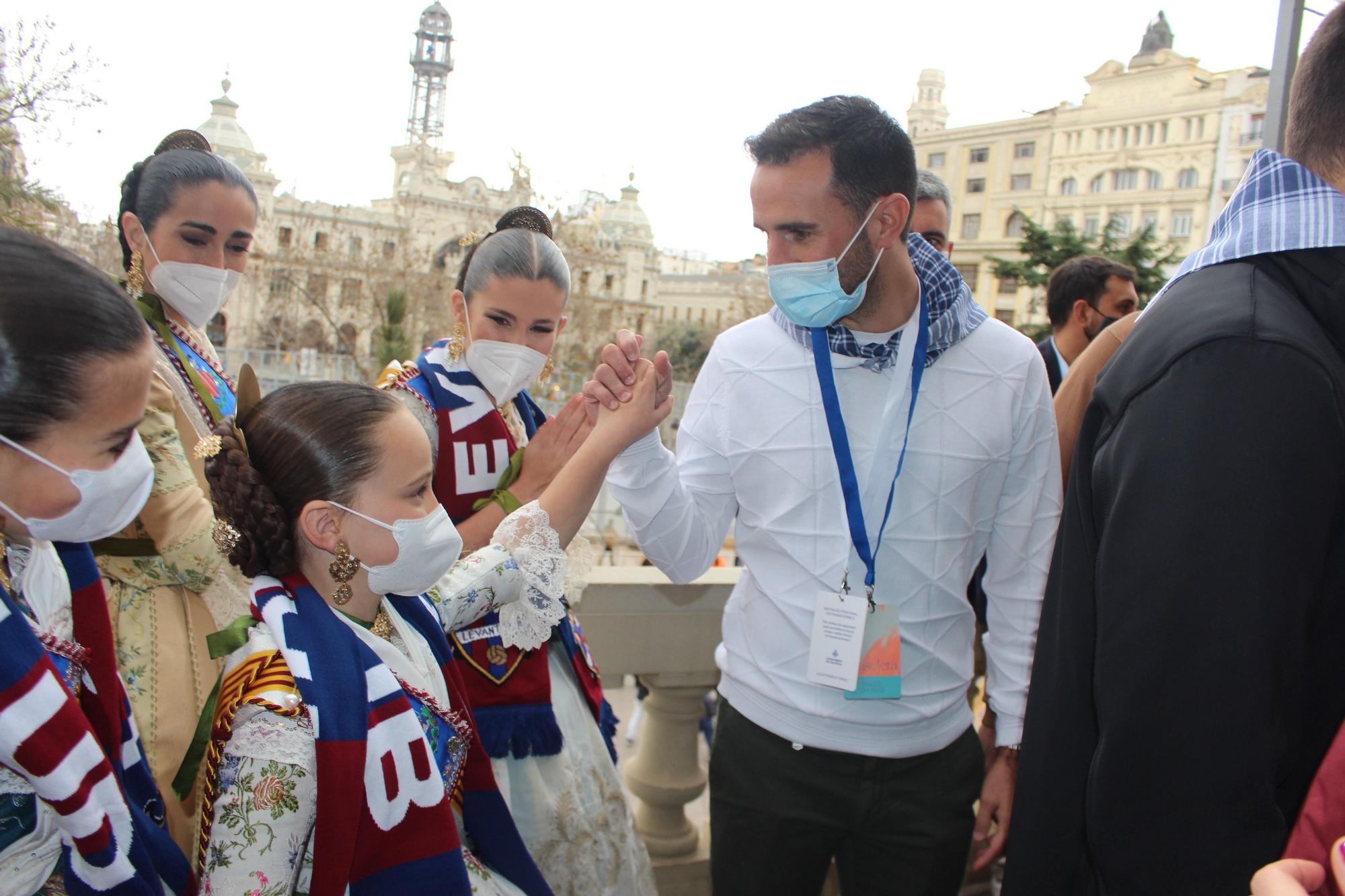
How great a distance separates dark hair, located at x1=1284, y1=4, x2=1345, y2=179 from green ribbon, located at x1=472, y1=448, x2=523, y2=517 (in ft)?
5.23


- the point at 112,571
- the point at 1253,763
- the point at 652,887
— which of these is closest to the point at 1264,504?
the point at 1253,763

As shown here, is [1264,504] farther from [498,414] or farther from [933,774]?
[498,414]

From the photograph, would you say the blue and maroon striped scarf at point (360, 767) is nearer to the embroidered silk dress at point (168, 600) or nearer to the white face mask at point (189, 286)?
the embroidered silk dress at point (168, 600)

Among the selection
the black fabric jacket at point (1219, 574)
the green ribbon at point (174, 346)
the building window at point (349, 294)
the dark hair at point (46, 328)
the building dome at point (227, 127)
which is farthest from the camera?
the building window at point (349, 294)

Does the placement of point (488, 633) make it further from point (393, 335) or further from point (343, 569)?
point (393, 335)

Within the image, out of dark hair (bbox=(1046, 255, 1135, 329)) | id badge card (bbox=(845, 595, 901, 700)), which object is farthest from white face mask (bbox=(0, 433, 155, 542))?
dark hair (bbox=(1046, 255, 1135, 329))

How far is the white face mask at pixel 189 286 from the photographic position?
7.41ft

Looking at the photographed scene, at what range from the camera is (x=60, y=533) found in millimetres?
1279

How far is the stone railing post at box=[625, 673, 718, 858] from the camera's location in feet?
9.92

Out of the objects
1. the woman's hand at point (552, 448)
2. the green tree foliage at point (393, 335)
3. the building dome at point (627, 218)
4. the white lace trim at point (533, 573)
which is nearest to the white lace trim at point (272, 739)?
the white lace trim at point (533, 573)

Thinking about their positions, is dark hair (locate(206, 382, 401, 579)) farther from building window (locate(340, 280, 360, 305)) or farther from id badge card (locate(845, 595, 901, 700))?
building window (locate(340, 280, 360, 305))

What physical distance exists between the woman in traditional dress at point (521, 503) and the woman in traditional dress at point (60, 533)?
764 millimetres

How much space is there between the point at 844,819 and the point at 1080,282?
3048 mm

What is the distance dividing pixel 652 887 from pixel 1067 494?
1.48 metres
